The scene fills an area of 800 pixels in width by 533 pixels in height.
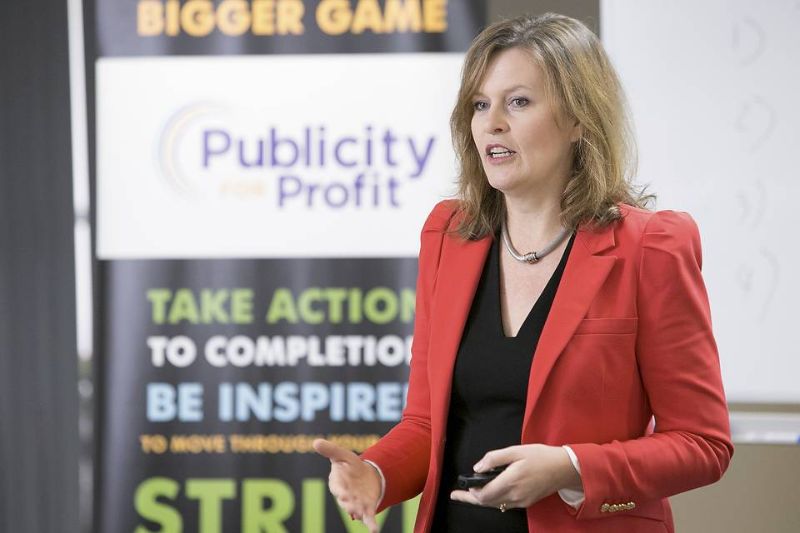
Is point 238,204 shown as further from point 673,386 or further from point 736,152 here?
point 673,386

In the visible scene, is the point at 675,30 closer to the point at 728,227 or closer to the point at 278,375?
the point at 728,227

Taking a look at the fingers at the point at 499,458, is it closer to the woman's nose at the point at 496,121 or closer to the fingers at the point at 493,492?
the fingers at the point at 493,492

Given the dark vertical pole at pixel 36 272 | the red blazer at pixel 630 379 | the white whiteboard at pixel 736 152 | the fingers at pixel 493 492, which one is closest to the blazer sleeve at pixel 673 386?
the red blazer at pixel 630 379

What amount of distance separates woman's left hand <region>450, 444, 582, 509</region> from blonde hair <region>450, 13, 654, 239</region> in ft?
1.30

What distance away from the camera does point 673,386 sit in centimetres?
142

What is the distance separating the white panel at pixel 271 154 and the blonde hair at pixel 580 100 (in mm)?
1654

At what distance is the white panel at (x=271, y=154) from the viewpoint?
329cm

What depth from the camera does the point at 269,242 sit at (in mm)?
3322

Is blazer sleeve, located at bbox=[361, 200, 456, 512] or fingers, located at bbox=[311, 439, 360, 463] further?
blazer sleeve, located at bbox=[361, 200, 456, 512]

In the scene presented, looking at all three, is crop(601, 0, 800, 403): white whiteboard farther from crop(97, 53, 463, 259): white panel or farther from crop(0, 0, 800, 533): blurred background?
crop(97, 53, 463, 259): white panel

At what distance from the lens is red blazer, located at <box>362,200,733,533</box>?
1394 millimetres

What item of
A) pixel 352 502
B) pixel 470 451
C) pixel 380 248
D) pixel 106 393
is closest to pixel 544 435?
pixel 470 451

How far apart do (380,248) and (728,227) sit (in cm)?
121

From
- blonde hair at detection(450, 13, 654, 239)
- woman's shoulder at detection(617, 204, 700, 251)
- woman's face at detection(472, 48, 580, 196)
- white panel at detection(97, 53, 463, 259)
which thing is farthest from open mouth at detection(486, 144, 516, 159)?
white panel at detection(97, 53, 463, 259)
